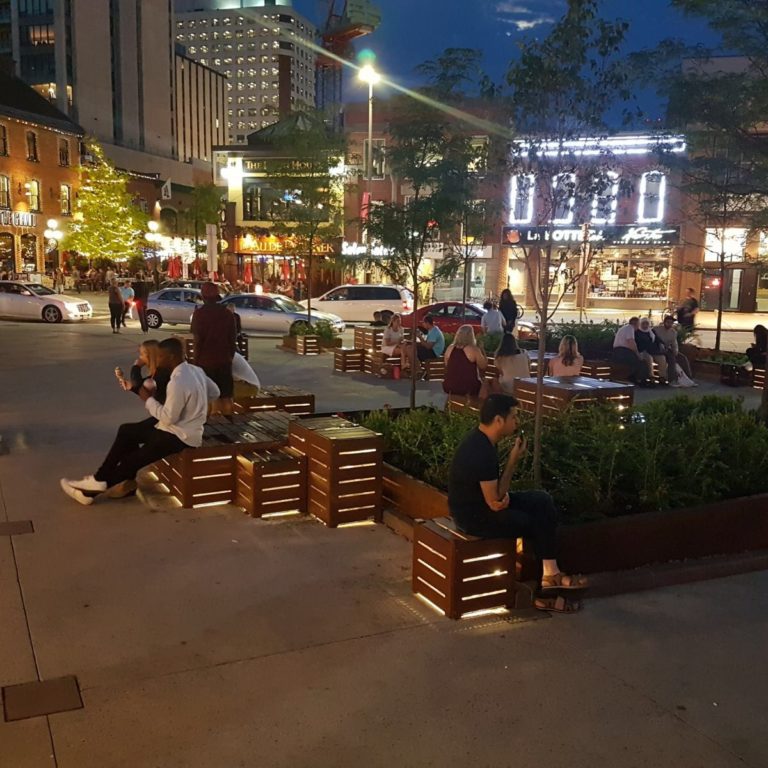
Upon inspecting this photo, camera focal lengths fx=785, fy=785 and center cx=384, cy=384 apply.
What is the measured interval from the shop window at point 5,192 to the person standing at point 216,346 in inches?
1754

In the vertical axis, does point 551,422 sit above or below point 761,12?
below

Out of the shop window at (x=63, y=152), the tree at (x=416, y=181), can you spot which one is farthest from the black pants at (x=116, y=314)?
the shop window at (x=63, y=152)

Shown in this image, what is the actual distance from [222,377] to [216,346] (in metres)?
0.37

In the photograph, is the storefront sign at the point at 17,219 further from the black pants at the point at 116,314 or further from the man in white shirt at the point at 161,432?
the man in white shirt at the point at 161,432

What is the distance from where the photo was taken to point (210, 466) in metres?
6.86

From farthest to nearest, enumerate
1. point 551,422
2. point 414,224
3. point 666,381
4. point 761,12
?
Result: point 666,381 → point 414,224 → point 761,12 → point 551,422

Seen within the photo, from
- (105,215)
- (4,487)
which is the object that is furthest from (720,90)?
(105,215)

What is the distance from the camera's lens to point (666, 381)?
15.0 meters

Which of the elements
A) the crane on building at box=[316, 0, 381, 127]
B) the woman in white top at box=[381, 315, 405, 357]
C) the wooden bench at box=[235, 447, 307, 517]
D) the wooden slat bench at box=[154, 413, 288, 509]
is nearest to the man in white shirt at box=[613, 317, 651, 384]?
the woman in white top at box=[381, 315, 405, 357]

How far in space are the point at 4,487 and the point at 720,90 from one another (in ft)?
32.9

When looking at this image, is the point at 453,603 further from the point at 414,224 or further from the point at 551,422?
the point at 414,224

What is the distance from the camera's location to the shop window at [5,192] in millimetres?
47188

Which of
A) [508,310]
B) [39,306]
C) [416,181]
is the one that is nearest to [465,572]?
[416,181]

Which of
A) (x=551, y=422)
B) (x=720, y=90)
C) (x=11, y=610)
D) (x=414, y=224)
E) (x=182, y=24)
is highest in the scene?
(x=182, y=24)
